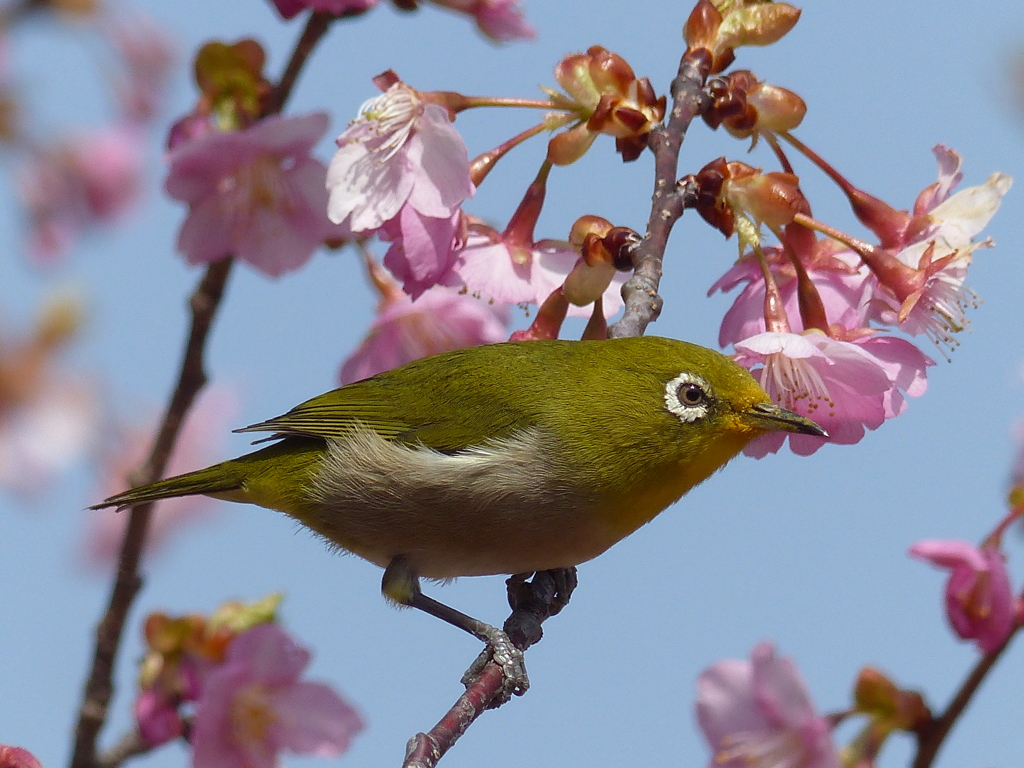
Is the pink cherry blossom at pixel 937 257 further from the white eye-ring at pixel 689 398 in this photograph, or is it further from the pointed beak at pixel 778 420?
the white eye-ring at pixel 689 398

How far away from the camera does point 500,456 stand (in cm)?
366

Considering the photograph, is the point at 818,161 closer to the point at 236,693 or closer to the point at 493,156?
the point at 493,156

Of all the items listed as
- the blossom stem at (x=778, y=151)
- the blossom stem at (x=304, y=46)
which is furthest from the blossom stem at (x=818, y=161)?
the blossom stem at (x=304, y=46)

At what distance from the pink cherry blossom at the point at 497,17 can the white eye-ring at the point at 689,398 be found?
127 centimetres

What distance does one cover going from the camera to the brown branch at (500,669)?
2.53 meters

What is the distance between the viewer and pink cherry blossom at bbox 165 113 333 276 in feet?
11.1

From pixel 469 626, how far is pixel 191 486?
3.72ft

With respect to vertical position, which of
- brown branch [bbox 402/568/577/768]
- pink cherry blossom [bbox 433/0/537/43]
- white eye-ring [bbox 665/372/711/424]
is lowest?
brown branch [bbox 402/568/577/768]

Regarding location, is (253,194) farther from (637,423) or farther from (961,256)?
(961,256)

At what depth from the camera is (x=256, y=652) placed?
3.17 metres

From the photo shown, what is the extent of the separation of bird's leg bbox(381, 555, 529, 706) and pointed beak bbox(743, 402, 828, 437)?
101cm

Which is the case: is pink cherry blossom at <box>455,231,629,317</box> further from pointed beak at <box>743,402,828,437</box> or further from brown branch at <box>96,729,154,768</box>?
brown branch at <box>96,729,154,768</box>

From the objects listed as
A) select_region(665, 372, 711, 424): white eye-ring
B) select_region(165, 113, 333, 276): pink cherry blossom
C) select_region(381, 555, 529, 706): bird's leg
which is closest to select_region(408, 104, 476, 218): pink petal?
select_region(165, 113, 333, 276): pink cherry blossom

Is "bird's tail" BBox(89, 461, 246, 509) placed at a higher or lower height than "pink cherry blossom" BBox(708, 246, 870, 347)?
higher
